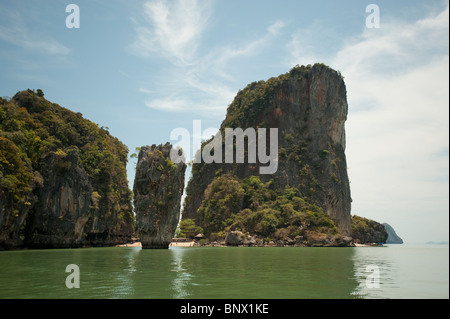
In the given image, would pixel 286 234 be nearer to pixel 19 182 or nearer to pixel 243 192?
pixel 243 192

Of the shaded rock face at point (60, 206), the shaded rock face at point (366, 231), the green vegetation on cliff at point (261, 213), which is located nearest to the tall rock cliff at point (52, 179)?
the shaded rock face at point (60, 206)

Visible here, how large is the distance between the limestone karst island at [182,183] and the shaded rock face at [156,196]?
Answer: 0.13 m

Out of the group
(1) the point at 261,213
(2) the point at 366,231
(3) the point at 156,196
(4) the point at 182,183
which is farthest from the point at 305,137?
(3) the point at 156,196

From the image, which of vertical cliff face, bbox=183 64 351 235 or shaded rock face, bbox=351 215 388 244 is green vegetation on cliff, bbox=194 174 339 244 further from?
shaded rock face, bbox=351 215 388 244

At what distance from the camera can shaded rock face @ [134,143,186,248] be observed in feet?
152

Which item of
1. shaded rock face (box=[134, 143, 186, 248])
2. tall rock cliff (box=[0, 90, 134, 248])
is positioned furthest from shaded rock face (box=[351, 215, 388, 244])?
tall rock cliff (box=[0, 90, 134, 248])

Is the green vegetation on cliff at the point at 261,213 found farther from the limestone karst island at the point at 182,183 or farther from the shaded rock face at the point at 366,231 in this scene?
the shaded rock face at the point at 366,231

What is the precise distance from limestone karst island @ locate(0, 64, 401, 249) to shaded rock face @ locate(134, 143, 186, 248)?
0.13 m

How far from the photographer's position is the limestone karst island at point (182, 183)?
43781mm

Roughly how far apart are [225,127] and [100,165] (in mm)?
46931

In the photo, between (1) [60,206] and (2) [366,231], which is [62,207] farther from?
(2) [366,231]

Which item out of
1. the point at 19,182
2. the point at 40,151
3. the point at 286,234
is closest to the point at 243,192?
the point at 286,234
